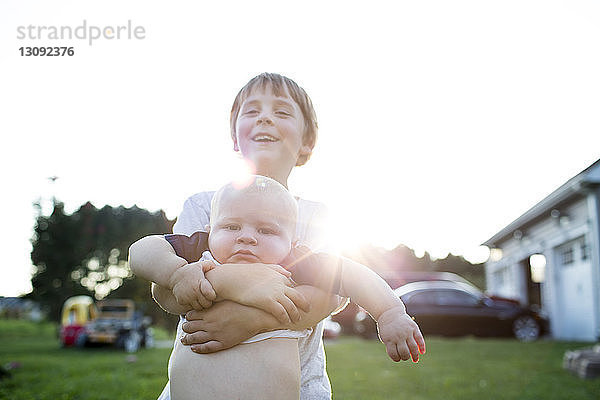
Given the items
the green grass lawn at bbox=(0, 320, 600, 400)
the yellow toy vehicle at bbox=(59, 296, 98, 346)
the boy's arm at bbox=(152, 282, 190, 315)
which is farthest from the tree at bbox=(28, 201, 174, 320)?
the boy's arm at bbox=(152, 282, 190, 315)

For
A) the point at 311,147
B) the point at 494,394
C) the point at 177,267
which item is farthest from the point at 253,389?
the point at 494,394

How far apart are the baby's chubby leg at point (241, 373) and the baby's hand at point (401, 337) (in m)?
0.26

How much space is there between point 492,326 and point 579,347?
2.95 m

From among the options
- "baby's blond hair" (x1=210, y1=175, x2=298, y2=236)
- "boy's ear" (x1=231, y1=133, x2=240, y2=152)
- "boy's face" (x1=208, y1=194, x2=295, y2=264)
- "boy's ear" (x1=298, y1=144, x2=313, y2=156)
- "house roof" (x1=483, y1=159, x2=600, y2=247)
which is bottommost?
"boy's face" (x1=208, y1=194, x2=295, y2=264)

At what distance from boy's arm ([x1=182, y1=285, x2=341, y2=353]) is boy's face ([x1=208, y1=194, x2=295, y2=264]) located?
148mm

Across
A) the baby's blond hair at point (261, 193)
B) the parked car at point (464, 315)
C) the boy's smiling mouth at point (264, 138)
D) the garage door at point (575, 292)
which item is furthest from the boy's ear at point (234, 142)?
the garage door at point (575, 292)

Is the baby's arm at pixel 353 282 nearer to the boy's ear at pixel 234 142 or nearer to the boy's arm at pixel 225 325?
the boy's arm at pixel 225 325

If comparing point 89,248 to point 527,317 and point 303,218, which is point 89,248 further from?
point 303,218

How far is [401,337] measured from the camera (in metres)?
1.51

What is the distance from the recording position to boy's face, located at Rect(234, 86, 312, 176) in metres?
2.02

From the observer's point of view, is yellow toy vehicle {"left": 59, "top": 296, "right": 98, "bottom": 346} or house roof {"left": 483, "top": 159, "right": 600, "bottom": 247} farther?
yellow toy vehicle {"left": 59, "top": 296, "right": 98, "bottom": 346}

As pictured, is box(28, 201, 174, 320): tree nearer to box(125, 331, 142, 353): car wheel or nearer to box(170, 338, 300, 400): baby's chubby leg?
box(125, 331, 142, 353): car wheel

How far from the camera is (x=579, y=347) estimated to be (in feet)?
41.7

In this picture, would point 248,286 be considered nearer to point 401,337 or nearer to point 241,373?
point 241,373
